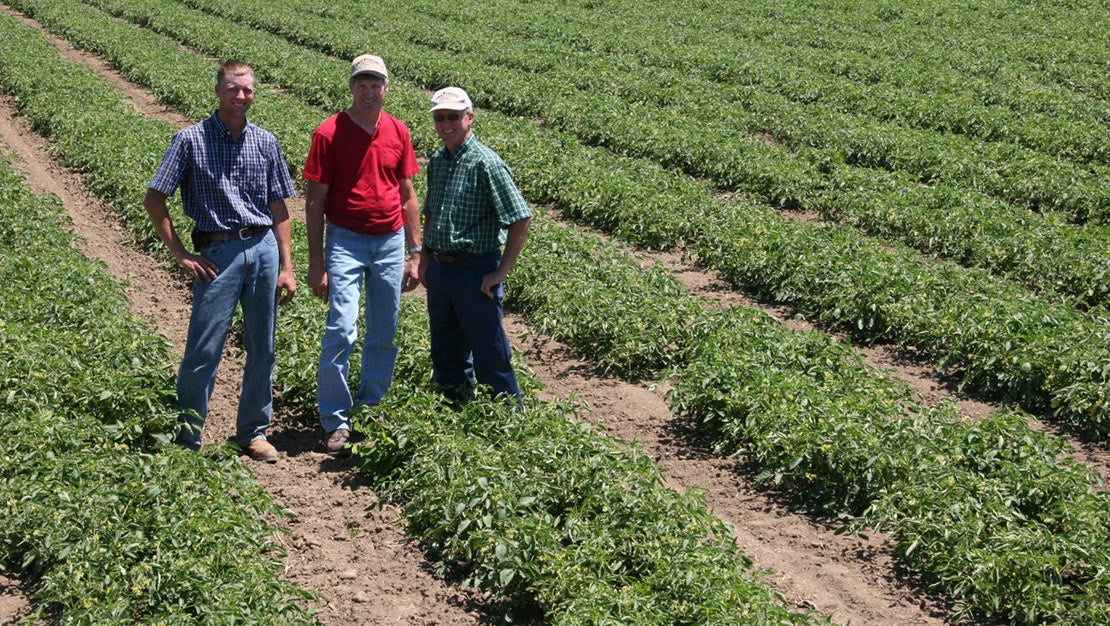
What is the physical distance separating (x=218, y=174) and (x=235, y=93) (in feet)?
1.55

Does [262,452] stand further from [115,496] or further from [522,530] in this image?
[522,530]

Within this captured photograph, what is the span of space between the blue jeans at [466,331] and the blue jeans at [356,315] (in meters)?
0.25

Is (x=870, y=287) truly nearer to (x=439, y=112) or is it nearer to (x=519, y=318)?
(x=519, y=318)

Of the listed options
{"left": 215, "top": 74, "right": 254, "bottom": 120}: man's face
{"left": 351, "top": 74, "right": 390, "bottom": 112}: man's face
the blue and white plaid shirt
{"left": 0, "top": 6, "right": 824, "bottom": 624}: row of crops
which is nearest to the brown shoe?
{"left": 0, "top": 6, "right": 824, "bottom": 624}: row of crops

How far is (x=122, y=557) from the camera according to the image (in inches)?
201

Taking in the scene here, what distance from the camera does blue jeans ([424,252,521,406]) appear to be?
21.8ft

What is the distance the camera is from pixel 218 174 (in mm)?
6309

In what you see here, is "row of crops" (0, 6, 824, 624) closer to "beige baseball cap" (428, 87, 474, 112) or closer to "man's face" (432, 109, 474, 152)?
"man's face" (432, 109, 474, 152)

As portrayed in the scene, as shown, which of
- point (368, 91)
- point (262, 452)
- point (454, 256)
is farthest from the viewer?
point (262, 452)

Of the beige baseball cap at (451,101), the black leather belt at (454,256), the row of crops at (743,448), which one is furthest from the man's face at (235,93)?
the row of crops at (743,448)

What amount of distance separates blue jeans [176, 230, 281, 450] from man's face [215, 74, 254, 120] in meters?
0.74

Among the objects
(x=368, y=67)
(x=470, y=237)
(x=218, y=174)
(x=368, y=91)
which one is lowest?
(x=470, y=237)

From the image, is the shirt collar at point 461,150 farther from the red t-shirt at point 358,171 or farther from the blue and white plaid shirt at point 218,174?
the blue and white plaid shirt at point 218,174

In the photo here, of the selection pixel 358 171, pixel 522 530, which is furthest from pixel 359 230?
pixel 522 530
